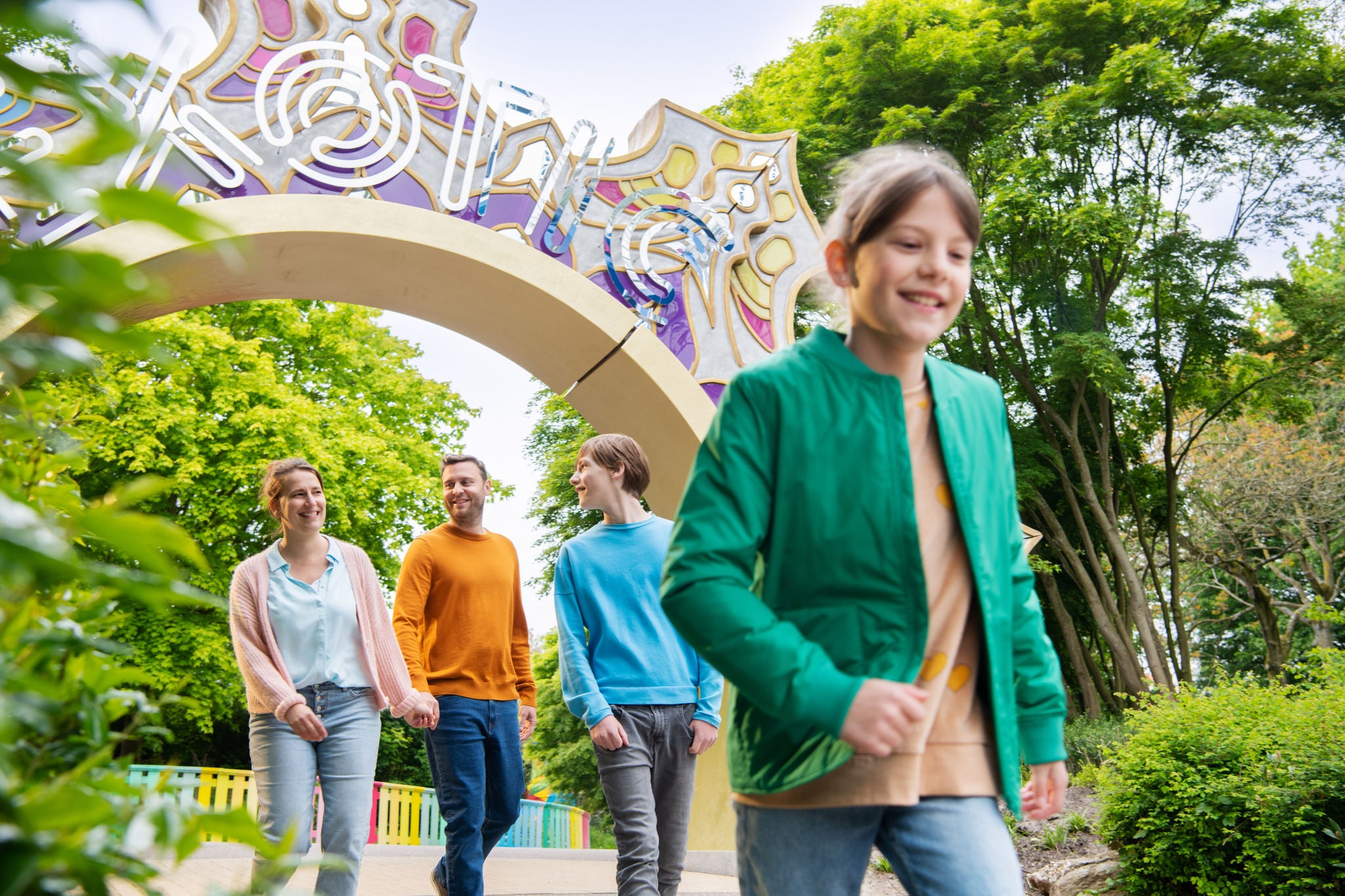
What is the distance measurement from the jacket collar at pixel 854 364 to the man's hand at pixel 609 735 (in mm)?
2253

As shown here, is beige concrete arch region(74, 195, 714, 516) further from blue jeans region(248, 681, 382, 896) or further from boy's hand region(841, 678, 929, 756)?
boy's hand region(841, 678, 929, 756)

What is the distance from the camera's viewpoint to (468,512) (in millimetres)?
4902

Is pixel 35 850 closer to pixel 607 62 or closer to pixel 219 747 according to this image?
pixel 607 62

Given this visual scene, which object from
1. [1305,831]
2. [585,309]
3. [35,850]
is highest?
[585,309]

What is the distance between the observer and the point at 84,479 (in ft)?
60.7

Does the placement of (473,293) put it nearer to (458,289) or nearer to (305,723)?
(458,289)

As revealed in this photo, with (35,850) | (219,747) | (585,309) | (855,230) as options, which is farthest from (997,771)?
(219,747)

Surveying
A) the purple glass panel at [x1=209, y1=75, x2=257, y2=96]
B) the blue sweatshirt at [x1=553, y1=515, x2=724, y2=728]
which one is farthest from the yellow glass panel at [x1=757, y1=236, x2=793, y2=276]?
the blue sweatshirt at [x1=553, y1=515, x2=724, y2=728]

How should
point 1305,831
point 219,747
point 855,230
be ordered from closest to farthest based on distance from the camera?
point 855,230
point 1305,831
point 219,747

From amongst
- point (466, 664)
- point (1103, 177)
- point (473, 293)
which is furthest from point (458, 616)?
point (1103, 177)

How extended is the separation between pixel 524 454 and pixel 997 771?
2162cm

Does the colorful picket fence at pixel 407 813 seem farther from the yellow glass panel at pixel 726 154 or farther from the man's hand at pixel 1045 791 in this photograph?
the man's hand at pixel 1045 791

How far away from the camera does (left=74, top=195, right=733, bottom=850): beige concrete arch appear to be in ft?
22.1

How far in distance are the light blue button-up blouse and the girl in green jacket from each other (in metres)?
2.53
